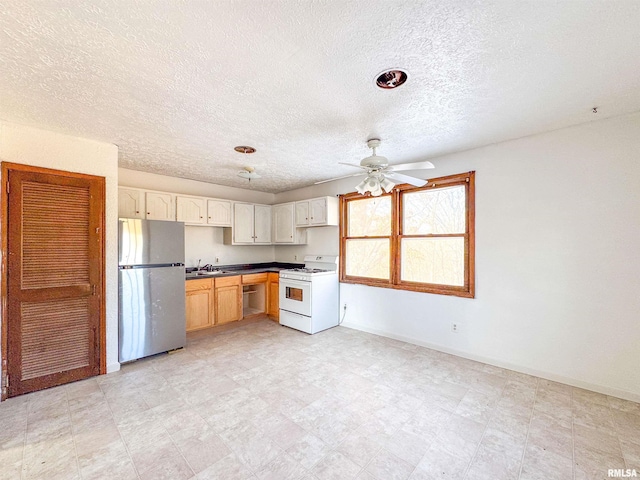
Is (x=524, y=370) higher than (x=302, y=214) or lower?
A: lower

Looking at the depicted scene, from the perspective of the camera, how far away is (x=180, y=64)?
1.71m

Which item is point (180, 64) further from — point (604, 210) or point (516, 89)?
point (604, 210)

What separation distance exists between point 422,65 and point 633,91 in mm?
1751

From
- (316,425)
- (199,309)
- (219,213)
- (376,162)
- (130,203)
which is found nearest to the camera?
(316,425)

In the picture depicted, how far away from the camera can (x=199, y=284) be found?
14.3 ft

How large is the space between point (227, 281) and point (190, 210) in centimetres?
138

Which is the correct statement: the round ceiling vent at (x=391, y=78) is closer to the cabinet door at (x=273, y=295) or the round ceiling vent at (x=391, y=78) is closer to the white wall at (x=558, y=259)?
the white wall at (x=558, y=259)

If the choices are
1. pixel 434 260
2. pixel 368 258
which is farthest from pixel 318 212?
pixel 434 260

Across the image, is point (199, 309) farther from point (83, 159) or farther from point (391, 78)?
point (391, 78)

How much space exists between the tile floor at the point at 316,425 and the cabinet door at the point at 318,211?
8.01 feet

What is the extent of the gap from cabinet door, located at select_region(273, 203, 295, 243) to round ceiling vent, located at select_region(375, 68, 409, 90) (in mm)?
3609

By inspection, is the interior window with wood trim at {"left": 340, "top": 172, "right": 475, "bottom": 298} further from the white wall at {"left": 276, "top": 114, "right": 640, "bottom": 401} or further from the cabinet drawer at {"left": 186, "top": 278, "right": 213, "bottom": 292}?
the cabinet drawer at {"left": 186, "top": 278, "right": 213, "bottom": 292}

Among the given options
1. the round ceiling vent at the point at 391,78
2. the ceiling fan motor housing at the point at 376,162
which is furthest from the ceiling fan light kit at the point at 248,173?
the round ceiling vent at the point at 391,78

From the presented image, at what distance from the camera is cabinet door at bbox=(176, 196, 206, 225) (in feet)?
14.8
